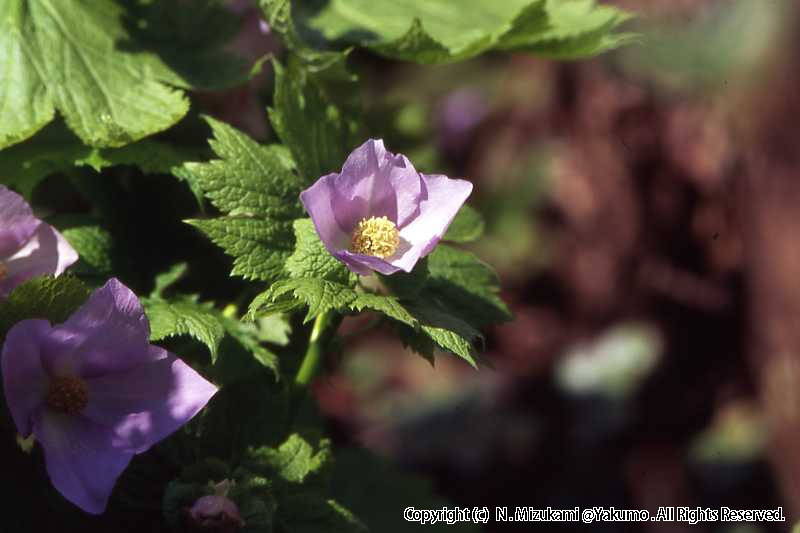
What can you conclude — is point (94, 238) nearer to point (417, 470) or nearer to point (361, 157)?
point (361, 157)

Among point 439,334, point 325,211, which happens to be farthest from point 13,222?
point 439,334

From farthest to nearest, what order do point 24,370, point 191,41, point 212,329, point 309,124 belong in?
point 191,41, point 309,124, point 212,329, point 24,370

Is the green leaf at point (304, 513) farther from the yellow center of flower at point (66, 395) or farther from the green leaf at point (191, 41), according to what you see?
the green leaf at point (191, 41)

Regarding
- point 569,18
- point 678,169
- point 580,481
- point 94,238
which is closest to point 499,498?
point 580,481

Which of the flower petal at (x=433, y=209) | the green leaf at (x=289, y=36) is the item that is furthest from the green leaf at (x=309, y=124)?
the flower petal at (x=433, y=209)

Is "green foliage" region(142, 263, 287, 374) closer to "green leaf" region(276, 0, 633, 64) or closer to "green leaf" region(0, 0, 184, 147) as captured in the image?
"green leaf" region(0, 0, 184, 147)

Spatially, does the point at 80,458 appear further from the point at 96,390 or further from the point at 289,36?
the point at 289,36
